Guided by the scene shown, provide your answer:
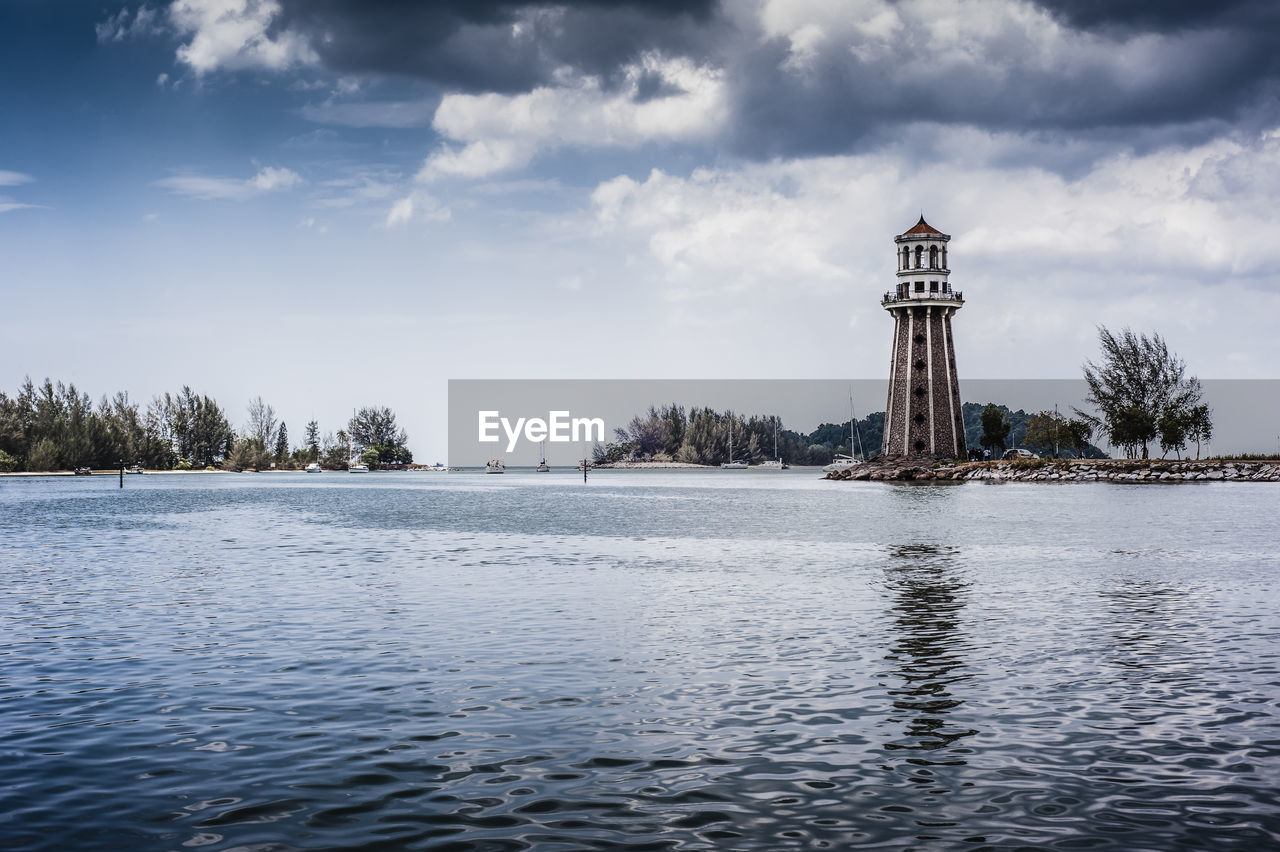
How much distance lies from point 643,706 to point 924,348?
109085 millimetres

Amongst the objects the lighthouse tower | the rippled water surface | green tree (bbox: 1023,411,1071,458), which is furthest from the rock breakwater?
the rippled water surface

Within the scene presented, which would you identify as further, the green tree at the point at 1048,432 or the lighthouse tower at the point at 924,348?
the green tree at the point at 1048,432

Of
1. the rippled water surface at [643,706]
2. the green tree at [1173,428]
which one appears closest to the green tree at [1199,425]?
the green tree at [1173,428]

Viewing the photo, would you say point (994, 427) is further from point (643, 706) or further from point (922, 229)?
point (643, 706)

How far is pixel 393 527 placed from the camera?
5812 cm

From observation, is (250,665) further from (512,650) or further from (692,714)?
(692,714)

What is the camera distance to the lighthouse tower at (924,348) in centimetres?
11812

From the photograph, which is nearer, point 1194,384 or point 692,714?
point 692,714

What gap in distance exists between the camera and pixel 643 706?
1450 centimetres

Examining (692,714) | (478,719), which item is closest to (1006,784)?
(692,714)

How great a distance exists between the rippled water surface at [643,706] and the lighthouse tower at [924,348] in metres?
85.6

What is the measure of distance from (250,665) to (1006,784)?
40.2 feet

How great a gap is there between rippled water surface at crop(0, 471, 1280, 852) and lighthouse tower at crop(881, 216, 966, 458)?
85603 mm

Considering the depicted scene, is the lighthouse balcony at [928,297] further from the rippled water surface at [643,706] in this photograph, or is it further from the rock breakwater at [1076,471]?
the rippled water surface at [643,706]
